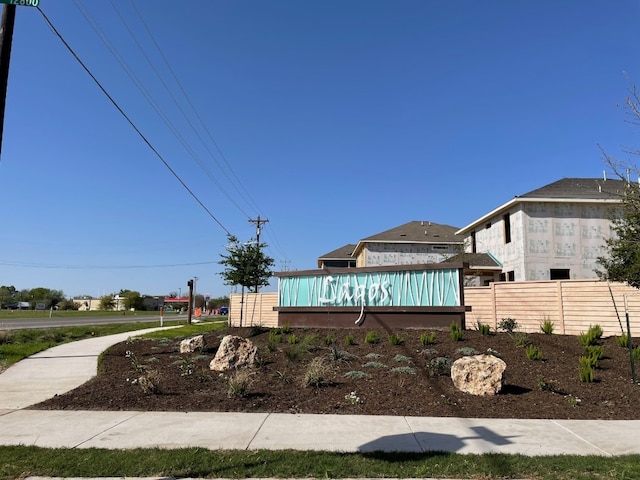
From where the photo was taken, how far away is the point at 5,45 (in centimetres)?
598

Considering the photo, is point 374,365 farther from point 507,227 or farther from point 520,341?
point 507,227

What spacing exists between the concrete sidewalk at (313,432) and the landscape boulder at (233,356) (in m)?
3.05

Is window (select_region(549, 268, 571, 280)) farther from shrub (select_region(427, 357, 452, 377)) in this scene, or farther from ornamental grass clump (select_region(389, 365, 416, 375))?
ornamental grass clump (select_region(389, 365, 416, 375))

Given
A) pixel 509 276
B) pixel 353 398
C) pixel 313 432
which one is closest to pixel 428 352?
pixel 353 398

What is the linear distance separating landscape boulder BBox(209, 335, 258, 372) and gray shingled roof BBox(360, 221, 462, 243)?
28842mm

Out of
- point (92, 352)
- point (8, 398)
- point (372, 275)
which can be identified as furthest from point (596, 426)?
point (92, 352)

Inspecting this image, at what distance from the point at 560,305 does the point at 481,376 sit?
7.44 metres

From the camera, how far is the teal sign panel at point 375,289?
14.4 metres

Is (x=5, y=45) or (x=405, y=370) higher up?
(x=5, y=45)

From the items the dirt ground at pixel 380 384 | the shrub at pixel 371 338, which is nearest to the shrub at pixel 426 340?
the dirt ground at pixel 380 384

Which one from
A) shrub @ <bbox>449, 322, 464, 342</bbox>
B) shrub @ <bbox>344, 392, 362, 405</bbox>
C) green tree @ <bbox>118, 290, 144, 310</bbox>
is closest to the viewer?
shrub @ <bbox>344, 392, 362, 405</bbox>

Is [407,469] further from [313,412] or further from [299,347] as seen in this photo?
[299,347]

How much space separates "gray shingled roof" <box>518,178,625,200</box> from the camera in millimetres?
26422

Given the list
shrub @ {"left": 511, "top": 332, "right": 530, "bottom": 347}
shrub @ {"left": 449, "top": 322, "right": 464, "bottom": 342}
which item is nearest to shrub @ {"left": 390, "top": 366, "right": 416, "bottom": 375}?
shrub @ {"left": 449, "top": 322, "right": 464, "bottom": 342}
